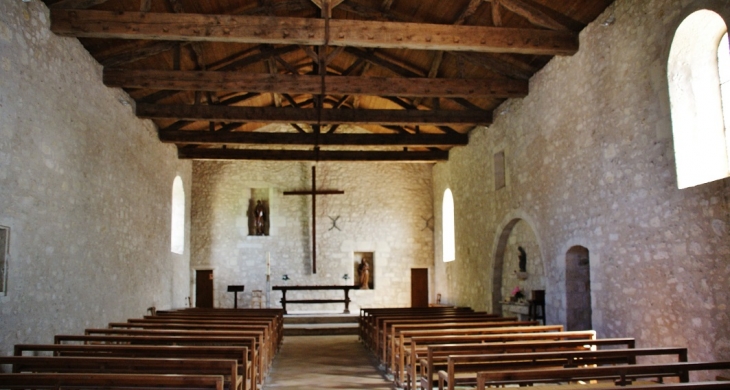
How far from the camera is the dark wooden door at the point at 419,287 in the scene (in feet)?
60.0

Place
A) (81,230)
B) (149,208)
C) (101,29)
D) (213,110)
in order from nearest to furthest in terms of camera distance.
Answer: (101,29), (81,230), (213,110), (149,208)

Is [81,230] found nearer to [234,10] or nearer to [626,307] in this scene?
[234,10]

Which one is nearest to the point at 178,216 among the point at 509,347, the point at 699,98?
the point at 509,347

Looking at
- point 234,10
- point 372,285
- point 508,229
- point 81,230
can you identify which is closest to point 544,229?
point 508,229

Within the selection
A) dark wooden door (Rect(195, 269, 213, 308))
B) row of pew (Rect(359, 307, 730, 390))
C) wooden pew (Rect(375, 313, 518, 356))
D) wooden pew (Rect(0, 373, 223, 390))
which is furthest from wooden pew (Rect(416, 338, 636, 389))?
dark wooden door (Rect(195, 269, 213, 308))

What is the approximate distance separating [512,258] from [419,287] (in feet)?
22.8

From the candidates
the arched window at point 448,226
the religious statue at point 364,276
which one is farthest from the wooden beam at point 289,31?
the religious statue at point 364,276

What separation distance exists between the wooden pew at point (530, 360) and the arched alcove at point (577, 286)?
11.3 feet

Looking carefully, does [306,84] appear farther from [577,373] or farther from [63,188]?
[577,373]

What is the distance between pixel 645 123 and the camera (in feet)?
23.0

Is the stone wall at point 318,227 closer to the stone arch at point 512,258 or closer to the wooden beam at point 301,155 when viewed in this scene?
the wooden beam at point 301,155

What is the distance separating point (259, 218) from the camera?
17.9m

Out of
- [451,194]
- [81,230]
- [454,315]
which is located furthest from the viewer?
[451,194]

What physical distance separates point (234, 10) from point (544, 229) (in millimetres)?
6019
